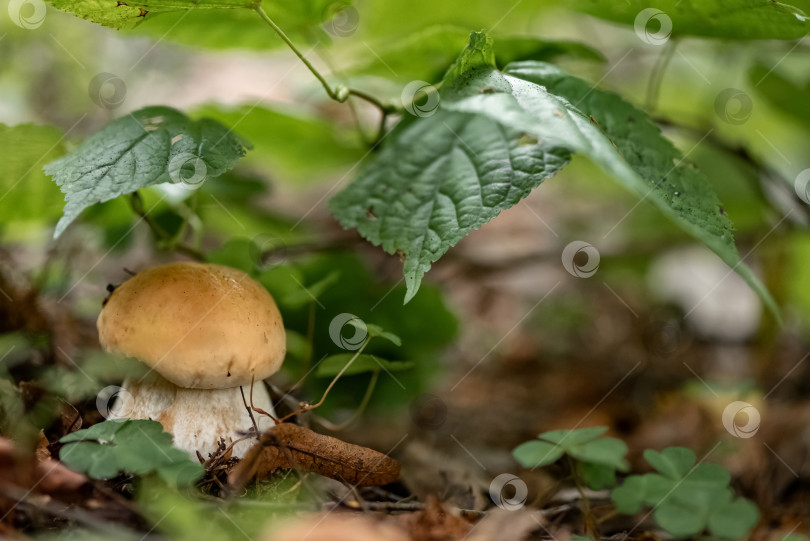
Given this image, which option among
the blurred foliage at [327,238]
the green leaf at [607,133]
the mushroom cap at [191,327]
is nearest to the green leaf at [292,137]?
the blurred foliage at [327,238]

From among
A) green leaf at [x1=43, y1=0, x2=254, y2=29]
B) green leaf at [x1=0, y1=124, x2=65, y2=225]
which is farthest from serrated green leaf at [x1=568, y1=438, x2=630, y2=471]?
green leaf at [x1=0, y1=124, x2=65, y2=225]

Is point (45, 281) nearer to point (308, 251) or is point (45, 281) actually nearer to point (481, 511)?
point (308, 251)

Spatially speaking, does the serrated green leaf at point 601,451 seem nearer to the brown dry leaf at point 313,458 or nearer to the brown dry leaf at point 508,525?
the brown dry leaf at point 508,525

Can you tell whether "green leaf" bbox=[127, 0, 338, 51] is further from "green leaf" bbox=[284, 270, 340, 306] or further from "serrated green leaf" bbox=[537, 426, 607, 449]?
"serrated green leaf" bbox=[537, 426, 607, 449]

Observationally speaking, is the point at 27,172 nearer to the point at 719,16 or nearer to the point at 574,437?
the point at 574,437

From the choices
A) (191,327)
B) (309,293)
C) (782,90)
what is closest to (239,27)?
(309,293)

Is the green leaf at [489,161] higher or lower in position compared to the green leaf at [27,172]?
higher
